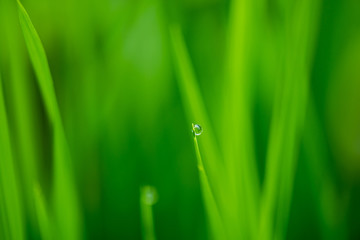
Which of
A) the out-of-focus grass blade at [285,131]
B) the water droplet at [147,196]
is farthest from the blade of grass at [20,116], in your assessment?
the out-of-focus grass blade at [285,131]

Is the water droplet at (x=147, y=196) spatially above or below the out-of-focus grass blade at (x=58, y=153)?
below

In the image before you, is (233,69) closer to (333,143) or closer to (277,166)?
(277,166)

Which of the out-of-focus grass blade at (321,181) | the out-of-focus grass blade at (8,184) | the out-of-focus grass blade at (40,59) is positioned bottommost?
the out-of-focus grass blade at (321,181)

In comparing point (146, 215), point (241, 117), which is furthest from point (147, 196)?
point (241, 117)

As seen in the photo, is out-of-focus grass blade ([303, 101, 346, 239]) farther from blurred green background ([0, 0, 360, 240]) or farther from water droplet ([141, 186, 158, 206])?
water droplet ([141, 186, 158, 206])

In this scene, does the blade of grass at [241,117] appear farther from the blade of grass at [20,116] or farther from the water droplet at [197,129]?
the blade of grass at [20,116]

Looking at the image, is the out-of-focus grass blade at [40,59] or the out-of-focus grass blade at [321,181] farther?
the out-of-focus grass blade at [321,181]
